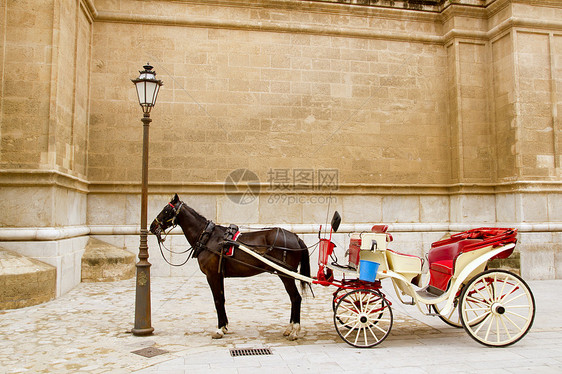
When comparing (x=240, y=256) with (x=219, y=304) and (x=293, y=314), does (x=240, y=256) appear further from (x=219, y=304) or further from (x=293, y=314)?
(x=293, y=314)

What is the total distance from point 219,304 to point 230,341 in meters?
0.52

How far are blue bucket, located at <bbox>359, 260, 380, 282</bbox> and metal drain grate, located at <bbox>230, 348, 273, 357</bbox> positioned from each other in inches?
58.3

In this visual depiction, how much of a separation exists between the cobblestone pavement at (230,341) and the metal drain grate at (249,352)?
11 cm

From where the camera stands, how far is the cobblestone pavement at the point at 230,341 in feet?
15.5

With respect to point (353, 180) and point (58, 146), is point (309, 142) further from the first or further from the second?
point (58, 146)

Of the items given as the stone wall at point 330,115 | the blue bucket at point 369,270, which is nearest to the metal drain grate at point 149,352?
the blue bucket at point 369,270

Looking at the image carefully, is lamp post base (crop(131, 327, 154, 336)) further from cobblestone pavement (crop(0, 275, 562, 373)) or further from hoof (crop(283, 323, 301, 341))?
hoof (crop(283, 323, 301, 341))

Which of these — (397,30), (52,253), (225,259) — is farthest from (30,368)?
(397,30)

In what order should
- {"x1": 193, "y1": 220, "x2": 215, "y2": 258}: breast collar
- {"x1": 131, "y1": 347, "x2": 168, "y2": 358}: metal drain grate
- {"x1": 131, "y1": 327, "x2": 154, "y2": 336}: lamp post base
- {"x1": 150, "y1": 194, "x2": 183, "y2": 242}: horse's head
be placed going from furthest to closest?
{"x1": 150, "y1": 194, "x2": 183, "y2": 242}: horse's head, {"x1": 193, "y1": 220, "x2": 215, "y2": 258}: breast collar, {"x1": 131, "y1": 327, "x2": 154, "y2": 336}: lamp post base, {"x1": 131, "y1": 347, "x2": 168, "y2": 358}: metal drain grate

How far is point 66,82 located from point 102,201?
2973 mm

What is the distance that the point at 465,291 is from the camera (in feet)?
17.5

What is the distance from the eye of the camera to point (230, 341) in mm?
5676

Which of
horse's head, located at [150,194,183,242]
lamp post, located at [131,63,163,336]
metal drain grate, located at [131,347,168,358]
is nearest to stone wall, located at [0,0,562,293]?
lamp post, located at [131,63,163,336]

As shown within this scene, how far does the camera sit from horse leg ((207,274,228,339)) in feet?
19.1
